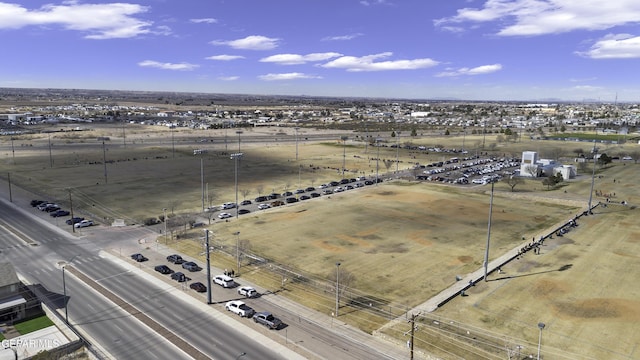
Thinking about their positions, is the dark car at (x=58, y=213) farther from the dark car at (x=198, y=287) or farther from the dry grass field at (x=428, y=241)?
the dark car at (x=198, y=287)

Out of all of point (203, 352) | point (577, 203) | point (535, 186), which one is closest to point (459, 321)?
point (203, 352)

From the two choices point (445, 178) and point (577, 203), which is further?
point (445, 178)

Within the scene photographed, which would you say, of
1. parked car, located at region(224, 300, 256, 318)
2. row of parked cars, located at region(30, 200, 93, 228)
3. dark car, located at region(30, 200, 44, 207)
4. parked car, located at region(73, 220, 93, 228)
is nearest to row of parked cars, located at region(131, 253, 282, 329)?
parked car, located at region(224, 300, 256, 318)

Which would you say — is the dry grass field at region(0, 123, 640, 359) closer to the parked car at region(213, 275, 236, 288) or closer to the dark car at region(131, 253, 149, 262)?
the parked car at region(213, 275, 236, 288)

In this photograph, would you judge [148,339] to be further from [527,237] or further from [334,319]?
[527,237]

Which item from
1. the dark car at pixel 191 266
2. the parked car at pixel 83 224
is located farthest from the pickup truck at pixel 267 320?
the parked car at pixel 83 224

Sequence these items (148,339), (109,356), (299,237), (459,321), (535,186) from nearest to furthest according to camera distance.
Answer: (109,356)
(148,339)
(459,321)
(299,237)
(535,186)

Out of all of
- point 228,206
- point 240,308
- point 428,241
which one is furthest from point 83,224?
point 428,241
